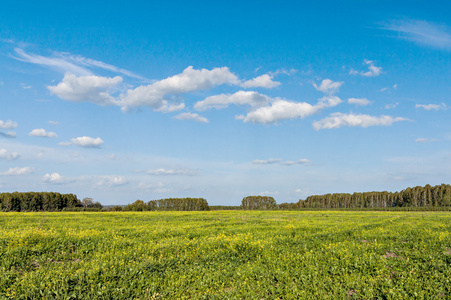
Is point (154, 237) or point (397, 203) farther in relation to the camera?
point (397, 203)

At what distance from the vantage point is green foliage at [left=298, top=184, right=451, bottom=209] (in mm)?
147125

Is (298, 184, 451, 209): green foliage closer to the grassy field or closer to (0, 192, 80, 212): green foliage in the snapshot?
(0, 192, 80, 212): green foliage

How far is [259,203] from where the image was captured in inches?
6378

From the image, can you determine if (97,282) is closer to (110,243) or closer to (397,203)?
(110,243)

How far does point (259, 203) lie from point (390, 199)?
7627cm

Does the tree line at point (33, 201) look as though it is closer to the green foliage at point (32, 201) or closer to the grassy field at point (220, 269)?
the green foliage at point (32, 201)

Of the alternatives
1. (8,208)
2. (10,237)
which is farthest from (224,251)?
(8,208)

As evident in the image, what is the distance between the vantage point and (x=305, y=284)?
37.3 feet

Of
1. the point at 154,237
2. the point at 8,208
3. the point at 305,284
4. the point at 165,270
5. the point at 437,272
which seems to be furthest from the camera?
the point at 8,208

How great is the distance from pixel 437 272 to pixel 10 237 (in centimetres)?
2262

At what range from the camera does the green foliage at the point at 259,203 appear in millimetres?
161000

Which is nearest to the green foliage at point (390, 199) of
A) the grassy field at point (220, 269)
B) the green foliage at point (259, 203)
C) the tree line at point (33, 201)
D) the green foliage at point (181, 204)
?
the green foliage at point (259, 203)

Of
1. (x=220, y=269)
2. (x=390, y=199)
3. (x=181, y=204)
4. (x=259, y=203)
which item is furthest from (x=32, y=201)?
(x=390, y=199)

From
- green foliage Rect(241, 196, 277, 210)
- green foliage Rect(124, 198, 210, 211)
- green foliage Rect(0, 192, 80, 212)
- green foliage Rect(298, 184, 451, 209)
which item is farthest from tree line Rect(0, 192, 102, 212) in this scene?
green foliage Rect(298, 184, 451, 209)
